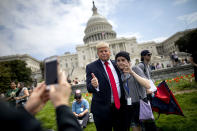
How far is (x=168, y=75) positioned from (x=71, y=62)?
7059 cm

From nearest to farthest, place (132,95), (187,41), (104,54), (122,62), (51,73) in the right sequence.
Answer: (51,73)
(122,62)
(132,95)
(104,54)
(187,41)

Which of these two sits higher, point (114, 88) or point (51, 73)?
point (51, 73)

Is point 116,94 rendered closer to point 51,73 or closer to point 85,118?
point 51,73

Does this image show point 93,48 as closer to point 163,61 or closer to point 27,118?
point 163,61

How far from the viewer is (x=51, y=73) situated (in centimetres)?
104

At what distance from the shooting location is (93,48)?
64.1 meters

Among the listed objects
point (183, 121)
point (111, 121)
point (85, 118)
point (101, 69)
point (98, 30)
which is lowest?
point (85, 118)

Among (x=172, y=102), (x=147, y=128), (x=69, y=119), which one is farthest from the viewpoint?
(x=172, y=102)

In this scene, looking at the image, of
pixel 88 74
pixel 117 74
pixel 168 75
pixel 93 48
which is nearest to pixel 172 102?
pixel 117 74

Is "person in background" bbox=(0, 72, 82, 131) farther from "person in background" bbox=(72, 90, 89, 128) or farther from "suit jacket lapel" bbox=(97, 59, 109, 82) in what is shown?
"person in background" bbox=(72, 90, 89, 128)

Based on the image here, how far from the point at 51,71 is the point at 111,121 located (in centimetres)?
201

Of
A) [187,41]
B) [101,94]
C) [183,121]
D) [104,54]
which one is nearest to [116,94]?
[101,94]

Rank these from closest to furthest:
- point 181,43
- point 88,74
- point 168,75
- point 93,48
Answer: point 88,74 → point 168,75 → point 181,43 → point 93,48

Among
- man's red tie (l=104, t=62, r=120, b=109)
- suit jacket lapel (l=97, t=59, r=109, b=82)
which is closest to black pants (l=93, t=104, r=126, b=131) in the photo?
man's red tie (l=104, t=62, r=120, b=109)
